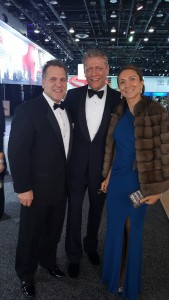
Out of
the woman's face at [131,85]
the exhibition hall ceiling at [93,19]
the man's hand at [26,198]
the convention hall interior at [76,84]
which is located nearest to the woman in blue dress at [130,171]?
the woman's face at [131,85]

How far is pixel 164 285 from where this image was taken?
93.3 inches

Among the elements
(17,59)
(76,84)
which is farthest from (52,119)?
(76,84)

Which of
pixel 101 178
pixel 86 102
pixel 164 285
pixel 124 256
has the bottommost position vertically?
pixel 164 285

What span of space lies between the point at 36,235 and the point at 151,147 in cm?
110

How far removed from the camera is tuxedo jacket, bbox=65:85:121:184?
2.29m

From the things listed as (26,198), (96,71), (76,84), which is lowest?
(26,198)

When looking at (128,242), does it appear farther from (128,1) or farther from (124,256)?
(128,1)

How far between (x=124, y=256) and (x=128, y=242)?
15 cm

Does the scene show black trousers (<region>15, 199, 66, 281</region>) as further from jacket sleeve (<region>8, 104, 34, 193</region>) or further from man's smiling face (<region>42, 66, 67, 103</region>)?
man's smiling face (<region>42, 66, 67, 103</region>)

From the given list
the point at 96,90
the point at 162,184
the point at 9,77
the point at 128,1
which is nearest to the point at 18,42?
the point at 9,77

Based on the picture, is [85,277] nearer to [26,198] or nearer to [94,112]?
[26,198]

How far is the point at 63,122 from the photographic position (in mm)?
2123

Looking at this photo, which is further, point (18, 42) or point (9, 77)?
point (18, 42)

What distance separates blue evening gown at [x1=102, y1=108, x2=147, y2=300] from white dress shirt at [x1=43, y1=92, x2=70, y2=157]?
36 cm
